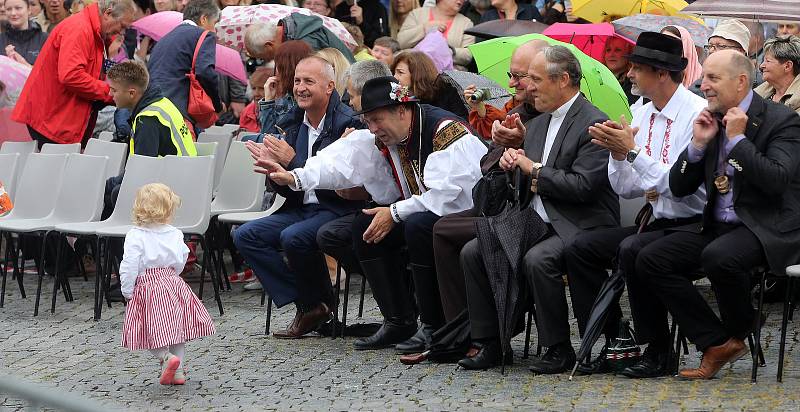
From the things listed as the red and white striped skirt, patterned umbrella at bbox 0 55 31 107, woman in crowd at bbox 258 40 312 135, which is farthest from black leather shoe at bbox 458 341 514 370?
patterned umbrella at bbox 0 55 31 107

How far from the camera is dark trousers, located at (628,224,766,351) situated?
696cm

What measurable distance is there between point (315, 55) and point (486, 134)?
3.86ft

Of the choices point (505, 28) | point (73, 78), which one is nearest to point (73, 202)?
point (73, 78)

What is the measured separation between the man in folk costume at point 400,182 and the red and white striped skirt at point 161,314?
113 cm

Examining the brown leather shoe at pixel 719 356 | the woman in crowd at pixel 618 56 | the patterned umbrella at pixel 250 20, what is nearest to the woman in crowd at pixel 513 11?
the patterned umbrella at pixel 250 20

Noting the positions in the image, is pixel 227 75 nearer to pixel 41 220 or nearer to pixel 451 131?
pixel 41 220

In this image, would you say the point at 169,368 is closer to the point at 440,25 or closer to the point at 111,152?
the point at 111,152

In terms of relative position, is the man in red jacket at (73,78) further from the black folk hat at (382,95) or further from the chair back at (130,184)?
the black folk hat at (382,95)

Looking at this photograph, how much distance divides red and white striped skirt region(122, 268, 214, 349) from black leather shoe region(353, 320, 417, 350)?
112 cm

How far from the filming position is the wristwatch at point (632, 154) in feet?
23.6

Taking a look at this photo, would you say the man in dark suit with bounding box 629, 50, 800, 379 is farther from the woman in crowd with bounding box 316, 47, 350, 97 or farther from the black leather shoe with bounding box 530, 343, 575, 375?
the woman in crowd with bounding box 316, 47, 350, 97

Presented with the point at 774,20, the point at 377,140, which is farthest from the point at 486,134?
the point at 774,20

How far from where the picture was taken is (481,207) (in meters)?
7.71

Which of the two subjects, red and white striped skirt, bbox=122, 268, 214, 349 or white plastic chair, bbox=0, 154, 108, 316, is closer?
red and white striped skirt, bbox=122, 268, 214, 349
